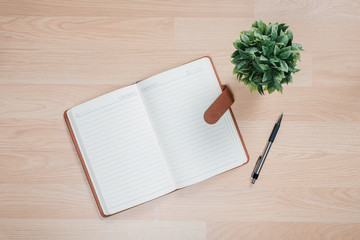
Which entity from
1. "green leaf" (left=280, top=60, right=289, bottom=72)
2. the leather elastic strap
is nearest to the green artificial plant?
"green leaf" (left=280, top=60, right=289, bottom=72)

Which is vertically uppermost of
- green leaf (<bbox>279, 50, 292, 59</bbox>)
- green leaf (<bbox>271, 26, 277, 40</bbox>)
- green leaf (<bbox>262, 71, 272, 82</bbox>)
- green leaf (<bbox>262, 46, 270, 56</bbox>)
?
green leaf (<bbox>271, 26, 277, 40</bbox>)

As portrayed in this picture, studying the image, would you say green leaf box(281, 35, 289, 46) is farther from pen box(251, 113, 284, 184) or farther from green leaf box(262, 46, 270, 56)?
pen box(251, 113, 284, 184)

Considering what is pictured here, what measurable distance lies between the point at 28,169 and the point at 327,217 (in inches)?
29.0

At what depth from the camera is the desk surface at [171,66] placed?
700 mm

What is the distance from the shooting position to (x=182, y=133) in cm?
68

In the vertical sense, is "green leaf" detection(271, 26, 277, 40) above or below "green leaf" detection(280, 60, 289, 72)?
above

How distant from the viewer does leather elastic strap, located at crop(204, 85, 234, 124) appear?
0.66m

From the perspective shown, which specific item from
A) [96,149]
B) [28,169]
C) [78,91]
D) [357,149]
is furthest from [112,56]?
[357,149]

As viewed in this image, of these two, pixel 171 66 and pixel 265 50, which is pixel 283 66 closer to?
pixel 265 50

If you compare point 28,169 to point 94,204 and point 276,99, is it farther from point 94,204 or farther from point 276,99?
point 276,99

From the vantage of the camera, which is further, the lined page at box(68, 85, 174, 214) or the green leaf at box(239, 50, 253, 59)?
the lined page at box(68, 85, 174, 214)

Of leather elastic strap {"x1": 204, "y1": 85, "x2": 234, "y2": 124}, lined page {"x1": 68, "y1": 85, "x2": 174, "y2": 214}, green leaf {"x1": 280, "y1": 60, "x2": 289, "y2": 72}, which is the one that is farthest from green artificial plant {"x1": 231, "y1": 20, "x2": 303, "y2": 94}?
lined page {"x1": 68, "y1": 85, "x2": 174, "y2": 214}

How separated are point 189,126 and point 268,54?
25 cm

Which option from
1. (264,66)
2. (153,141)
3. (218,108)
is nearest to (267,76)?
(264,66)
